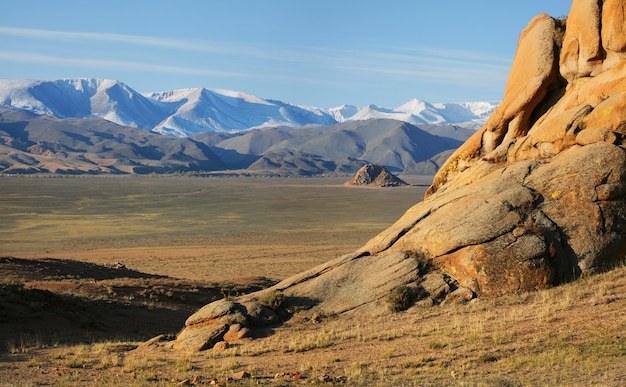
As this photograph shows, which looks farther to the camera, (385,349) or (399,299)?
(399,299)

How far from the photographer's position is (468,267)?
18516 mm

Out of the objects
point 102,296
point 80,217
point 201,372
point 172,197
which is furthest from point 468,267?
point 172,197

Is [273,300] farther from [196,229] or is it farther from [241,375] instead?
[196,229]

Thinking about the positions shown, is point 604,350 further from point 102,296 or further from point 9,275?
point 9,275

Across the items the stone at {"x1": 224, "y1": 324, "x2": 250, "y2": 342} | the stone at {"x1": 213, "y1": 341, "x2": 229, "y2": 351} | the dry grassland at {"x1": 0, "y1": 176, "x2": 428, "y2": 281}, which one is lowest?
the dry grassland at {"x1": 0, "y1": 176, "x2": 428, "y2": 281}

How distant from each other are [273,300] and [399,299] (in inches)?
139

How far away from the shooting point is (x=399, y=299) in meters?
18.3

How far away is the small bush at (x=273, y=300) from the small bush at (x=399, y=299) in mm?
3075

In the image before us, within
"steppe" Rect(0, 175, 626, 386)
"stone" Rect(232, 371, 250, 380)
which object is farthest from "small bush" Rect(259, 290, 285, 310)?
"stone" Rect(232, 371, 250, 380)

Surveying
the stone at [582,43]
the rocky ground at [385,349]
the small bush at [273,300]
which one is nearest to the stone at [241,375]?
the rocky ground at [385,349]

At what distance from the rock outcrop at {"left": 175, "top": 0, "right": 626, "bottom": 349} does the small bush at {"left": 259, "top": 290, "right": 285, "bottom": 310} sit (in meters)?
0.14

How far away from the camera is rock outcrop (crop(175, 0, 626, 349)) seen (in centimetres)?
1819

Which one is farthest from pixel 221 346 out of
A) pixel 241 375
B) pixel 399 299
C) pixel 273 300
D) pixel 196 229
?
pixel 196 229

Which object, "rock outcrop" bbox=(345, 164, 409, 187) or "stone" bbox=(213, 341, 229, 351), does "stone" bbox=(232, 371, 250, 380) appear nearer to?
"stone" bbox=(213, 341, 229, 351)
